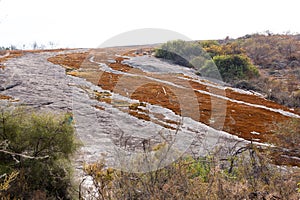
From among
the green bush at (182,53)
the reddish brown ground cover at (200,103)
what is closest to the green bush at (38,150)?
the reddish brown ground cover at (200,103)

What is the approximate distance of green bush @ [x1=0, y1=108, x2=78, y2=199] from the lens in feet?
18.9

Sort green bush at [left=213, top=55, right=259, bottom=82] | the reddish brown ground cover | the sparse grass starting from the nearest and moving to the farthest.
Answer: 1. the sparse grass
2. the reddish brown ground cover
3. green bush at [left=213, top=55, right=259, bottom=82]

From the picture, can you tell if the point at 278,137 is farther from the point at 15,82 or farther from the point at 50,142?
the point at 15,82

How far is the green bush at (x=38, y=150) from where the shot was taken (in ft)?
18.9

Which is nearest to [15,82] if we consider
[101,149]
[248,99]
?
[101,149]

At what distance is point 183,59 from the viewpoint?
39.2 m

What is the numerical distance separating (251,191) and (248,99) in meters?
22.0

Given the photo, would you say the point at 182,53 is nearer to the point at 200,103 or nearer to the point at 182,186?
the point at 200,103

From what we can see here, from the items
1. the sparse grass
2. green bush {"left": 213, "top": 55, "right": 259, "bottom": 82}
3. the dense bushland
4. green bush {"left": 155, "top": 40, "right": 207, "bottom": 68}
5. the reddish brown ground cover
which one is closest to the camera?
the sparse grass

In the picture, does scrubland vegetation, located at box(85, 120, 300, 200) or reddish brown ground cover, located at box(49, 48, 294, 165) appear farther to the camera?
reddish brown ground cover, located at box(49, 48, 294, 165)

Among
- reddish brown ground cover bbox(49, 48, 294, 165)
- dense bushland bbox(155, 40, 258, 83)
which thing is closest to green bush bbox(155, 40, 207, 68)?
dense bushland bbox(155, 40, 258, 83)

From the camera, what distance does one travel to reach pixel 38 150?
6109 mm

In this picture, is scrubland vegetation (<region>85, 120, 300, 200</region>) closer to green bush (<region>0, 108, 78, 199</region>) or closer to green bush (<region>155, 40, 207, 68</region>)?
green bush (<region>0, 108, 78, 199</region>)

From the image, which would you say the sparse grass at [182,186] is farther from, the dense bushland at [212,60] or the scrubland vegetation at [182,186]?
the dense bushland at [212,60]
